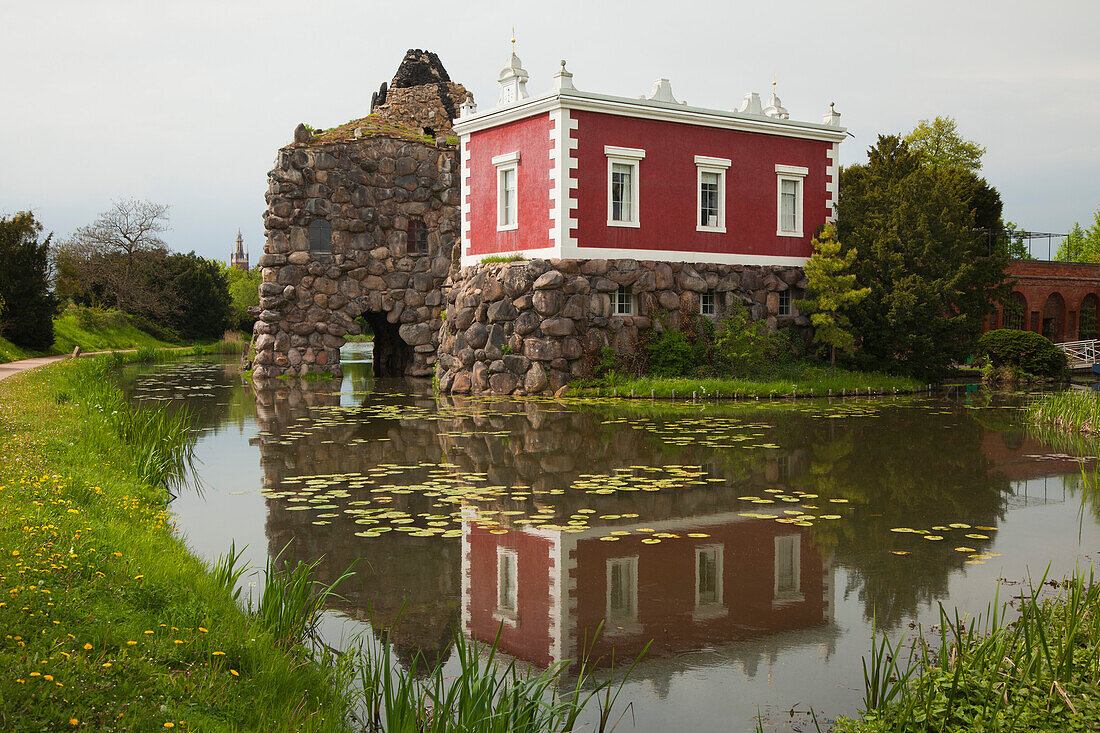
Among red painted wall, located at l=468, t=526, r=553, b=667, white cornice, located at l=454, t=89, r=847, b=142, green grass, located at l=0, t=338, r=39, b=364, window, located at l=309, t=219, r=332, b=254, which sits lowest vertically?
red painted wall, located at l=468, t=526, r=553, b=667

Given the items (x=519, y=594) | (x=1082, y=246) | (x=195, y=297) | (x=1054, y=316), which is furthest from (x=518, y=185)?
(x=1082, y=246)

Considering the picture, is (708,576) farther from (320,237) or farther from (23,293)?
(23,293)

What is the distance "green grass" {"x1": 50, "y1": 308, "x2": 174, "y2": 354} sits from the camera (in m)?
44.2

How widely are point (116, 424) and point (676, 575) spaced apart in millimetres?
9122

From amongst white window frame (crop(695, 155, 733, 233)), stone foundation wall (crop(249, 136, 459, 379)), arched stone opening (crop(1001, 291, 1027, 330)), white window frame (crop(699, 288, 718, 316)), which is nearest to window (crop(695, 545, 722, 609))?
white window frame (crop(699, 288, 718, 316))

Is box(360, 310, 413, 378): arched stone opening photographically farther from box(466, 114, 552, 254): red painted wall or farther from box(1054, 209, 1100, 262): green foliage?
box(1054, 209, 1100, 262): green foliage

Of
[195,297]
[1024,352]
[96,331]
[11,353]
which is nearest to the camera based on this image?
[1024,352]

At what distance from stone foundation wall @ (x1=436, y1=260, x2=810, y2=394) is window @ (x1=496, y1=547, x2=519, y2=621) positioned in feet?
51.2

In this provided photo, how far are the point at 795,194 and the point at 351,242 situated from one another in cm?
1530

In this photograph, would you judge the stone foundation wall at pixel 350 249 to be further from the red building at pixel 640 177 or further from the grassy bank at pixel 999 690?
the grassy bank at pixel 999 690

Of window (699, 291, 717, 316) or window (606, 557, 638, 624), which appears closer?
window (606, 557, 638, 624)

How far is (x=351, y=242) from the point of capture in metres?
33.7

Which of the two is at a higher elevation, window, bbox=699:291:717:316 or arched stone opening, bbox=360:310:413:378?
window, bbox=699:291:717:316

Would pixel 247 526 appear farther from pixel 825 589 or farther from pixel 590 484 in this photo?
pixel 825 589
